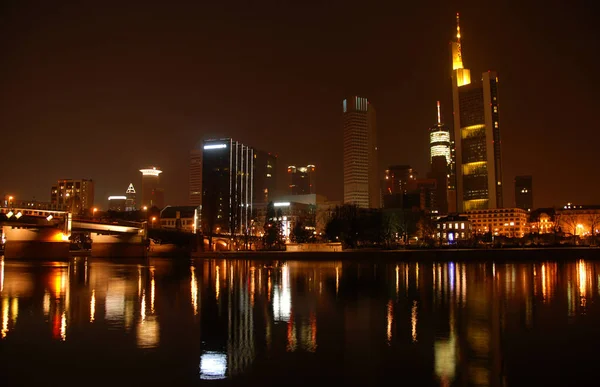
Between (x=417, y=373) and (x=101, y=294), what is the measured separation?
2287cm

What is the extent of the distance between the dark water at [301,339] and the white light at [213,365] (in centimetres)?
5

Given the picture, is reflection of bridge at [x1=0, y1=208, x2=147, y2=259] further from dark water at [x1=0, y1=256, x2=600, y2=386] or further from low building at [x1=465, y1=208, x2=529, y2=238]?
low building at [x1=465, y1=208, x2=529, y2=238]

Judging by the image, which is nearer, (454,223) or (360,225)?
(360,225)

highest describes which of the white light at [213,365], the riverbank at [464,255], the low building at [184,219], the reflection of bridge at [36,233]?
the low building at [184,219]

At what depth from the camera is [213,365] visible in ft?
43.4

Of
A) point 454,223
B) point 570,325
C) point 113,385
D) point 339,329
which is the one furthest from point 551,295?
point 454,223

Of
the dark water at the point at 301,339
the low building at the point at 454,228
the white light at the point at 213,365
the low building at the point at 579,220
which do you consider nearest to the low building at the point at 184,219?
the low building at the point at 454,228

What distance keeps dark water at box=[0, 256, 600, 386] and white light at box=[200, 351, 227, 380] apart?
5 centimetres

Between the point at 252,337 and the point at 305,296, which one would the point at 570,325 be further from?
the point at 305,296

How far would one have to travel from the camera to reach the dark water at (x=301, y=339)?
40.5 feet

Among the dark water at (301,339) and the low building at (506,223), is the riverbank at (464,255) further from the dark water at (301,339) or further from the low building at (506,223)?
the low building at (506,223)

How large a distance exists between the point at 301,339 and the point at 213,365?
3886 millimetres

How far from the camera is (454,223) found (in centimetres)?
17475

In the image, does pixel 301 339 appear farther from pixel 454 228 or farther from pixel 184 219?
pixel 184 219
